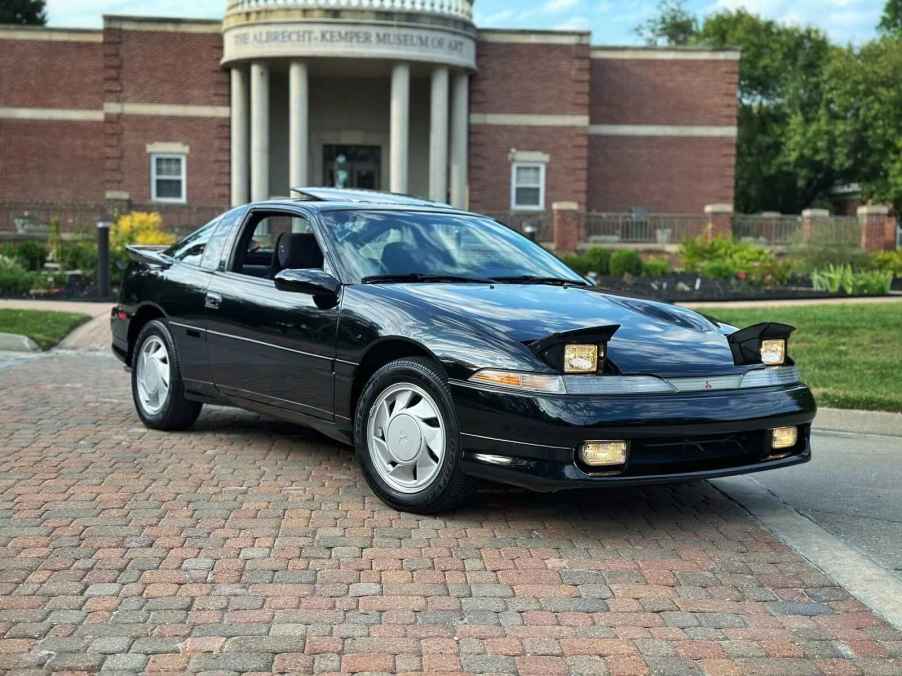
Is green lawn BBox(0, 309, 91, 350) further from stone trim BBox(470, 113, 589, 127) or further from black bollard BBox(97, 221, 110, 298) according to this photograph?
stone trim BBox(470, 113, 589, 127)

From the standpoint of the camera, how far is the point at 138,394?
310 inches

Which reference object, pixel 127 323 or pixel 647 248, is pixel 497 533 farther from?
pixel 647 248

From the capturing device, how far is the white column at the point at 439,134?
98.2ft

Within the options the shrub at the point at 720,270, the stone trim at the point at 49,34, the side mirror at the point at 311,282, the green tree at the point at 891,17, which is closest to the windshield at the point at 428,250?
the side mirror at the point at 311,282

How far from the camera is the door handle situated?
276 inches

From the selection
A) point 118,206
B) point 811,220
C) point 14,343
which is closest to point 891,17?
point 811,220

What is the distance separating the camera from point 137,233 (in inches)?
900

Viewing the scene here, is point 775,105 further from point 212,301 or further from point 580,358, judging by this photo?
point 580,358

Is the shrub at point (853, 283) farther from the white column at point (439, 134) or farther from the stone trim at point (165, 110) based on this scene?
the stone trim at point (165, 110)

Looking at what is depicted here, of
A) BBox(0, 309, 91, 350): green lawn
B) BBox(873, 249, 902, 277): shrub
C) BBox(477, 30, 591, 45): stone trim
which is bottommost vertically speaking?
BBox(0, 309, 91, 350): green lawn

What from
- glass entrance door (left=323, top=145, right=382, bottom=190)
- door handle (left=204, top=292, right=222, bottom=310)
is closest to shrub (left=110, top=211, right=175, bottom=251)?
glass entrance door (left=323, top=145, right=382, bottom=190)

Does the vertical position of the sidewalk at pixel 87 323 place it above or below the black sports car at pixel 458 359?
below

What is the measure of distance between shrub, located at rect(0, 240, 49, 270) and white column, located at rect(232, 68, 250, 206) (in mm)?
8433

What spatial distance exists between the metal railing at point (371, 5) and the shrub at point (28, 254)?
9.74 meters
